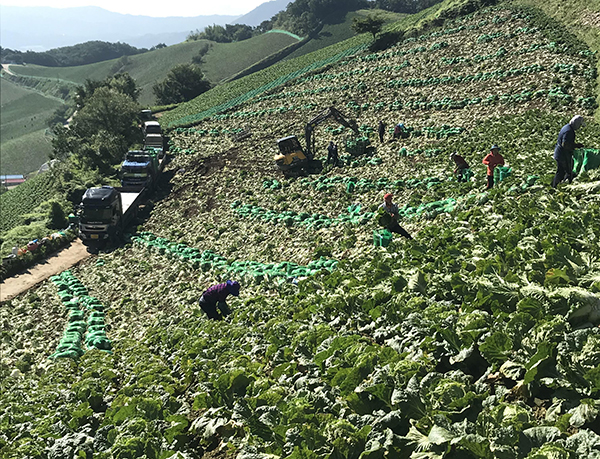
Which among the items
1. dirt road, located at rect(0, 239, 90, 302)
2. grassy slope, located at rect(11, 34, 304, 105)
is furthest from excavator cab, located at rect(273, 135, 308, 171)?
grassy slope, located at rect(11, 34, 304, 105)

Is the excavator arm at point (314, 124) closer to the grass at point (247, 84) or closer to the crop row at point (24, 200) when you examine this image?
the crop row at point (24, 200)

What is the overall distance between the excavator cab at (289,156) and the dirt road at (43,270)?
13338 mm

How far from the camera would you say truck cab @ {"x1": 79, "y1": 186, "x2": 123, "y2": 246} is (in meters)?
25.6

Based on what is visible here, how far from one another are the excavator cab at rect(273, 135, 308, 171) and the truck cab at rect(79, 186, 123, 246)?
1064cm

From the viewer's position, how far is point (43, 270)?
26.0m

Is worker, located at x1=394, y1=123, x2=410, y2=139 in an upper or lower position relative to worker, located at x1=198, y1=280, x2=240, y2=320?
upper

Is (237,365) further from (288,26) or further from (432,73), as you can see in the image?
(288,26)

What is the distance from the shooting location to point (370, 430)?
197 inches

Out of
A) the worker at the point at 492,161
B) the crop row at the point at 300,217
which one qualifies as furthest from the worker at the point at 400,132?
the worker at the point at 492,161

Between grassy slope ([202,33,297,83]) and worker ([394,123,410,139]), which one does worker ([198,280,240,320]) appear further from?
grassy slope ([202,33,297,83])

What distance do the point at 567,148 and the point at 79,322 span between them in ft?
59.3

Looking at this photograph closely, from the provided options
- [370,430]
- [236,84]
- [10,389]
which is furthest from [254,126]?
[370,430]

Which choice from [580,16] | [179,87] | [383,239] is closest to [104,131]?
[179,87]

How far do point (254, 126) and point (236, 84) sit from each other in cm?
3218
